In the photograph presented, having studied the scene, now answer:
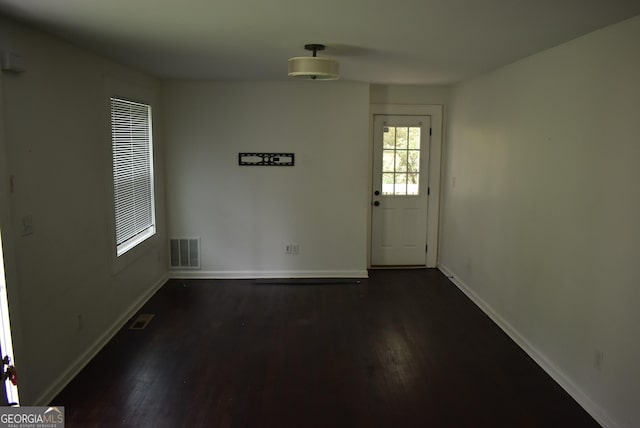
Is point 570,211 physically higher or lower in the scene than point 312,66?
lower

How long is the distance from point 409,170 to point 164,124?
10.1 feet

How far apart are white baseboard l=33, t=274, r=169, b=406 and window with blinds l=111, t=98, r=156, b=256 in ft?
1.97

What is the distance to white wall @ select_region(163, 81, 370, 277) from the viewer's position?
213 inches

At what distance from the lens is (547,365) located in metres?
3.44

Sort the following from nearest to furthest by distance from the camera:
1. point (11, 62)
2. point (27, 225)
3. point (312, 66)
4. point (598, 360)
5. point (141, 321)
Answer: point (11, 62) → point (27, 225) → point (598, 360) → point (312, 66) → point (141, 321)

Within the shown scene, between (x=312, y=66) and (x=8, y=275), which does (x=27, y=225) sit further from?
(x=312, y=66)

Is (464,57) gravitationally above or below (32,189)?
above

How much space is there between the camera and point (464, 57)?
3.78 meters

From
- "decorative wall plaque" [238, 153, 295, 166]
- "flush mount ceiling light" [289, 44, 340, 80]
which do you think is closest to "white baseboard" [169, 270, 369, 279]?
"decorative wall plaque" [238, 153, 295, 166]

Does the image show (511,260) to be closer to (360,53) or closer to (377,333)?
(377,333)

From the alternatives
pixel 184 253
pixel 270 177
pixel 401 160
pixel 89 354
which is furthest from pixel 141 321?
pixel 401 160

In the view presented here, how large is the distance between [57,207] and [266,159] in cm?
270

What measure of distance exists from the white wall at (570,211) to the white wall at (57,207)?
346cm

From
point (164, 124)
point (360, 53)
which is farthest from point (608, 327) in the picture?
point (164, 124)
